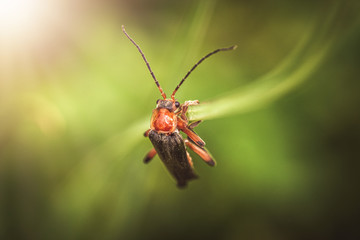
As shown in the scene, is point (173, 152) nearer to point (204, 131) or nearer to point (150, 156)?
point (150, 156)

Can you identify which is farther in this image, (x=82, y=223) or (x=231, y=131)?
(x=231, y=131)

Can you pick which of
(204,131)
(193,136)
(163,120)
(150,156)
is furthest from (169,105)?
(204,131)

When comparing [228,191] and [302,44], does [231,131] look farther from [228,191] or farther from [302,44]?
[302,44]

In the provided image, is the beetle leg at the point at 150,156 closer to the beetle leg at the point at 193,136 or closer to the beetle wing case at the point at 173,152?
the beetle wing case at the point at 173,152

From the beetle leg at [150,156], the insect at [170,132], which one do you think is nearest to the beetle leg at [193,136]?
the insect at [170,132]

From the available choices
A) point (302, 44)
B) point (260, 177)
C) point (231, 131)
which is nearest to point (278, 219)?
point (260, 177)
